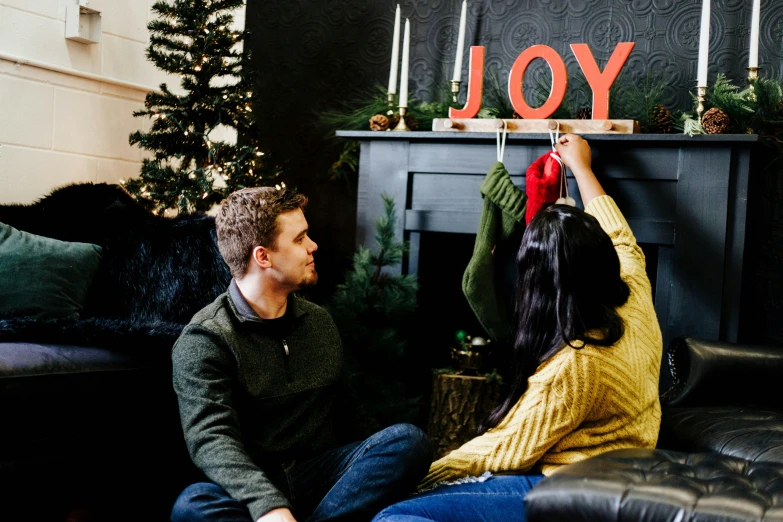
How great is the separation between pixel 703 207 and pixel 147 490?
1832mm

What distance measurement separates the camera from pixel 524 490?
162cm

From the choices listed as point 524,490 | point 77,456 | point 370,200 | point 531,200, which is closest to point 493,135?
point 531,200

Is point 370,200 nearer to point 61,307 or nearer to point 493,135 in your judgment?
point 493,135

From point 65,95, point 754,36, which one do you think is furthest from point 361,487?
point 65,95

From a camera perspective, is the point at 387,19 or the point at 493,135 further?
the point at 387,19

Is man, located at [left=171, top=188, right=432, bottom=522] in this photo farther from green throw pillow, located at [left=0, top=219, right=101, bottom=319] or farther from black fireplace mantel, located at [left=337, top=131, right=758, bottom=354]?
black fireplace mantel, located at [left=337, top=131, right=758, bottom=354]

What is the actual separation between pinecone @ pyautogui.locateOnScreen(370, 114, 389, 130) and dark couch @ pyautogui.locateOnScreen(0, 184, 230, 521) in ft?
2.45

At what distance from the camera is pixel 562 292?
1.64 m

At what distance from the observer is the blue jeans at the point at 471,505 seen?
1.58m

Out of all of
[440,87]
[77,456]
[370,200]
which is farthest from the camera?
[440,87]

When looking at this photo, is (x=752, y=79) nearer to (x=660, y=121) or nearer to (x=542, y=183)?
(x=660, y=121)

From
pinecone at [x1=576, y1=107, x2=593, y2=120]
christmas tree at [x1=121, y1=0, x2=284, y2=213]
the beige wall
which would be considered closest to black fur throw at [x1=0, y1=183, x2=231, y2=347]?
christmas tree at [x1=121, y1=0, x2=284, y2=213]

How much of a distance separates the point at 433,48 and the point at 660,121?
1.01 metres

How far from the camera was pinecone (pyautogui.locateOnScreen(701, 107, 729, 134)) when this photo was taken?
8.27 ft
